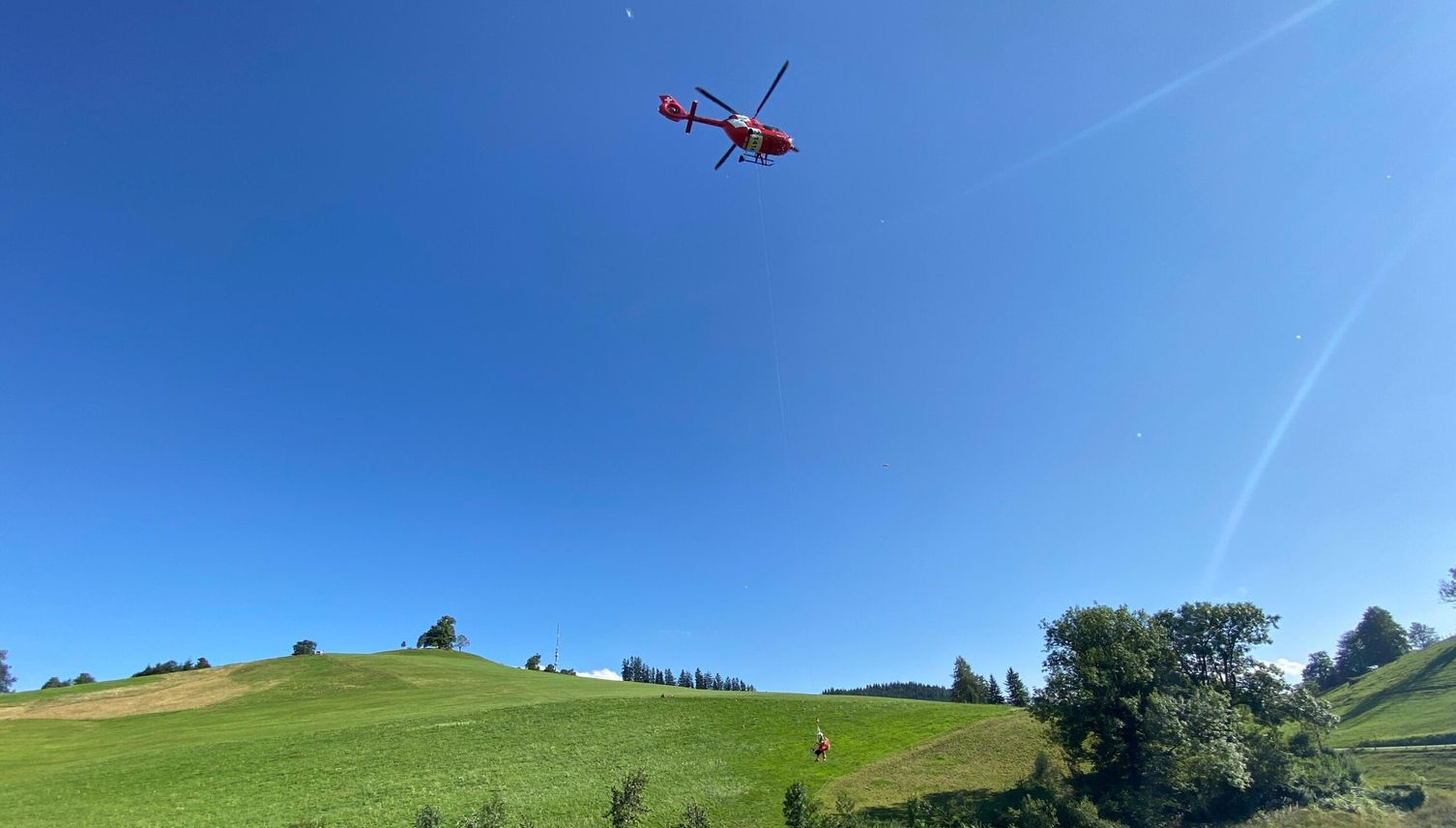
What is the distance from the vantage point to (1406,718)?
1973 inches

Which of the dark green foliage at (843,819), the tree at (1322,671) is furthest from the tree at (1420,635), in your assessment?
the dark green foliage at (843,819)

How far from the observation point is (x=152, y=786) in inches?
1505

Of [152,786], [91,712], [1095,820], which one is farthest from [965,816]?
[91,712]

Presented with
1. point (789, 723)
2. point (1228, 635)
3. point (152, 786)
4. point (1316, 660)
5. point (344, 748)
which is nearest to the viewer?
point (152, 786)

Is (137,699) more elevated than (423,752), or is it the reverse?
(137,699)

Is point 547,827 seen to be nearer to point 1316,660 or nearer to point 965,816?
point 965,816

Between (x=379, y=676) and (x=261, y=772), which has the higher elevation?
(x=379, y=676)

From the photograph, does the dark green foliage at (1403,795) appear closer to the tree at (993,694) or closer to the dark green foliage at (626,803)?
the dark green foliage at (626,803)

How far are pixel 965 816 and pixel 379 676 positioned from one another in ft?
286

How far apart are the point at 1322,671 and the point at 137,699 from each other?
636ft

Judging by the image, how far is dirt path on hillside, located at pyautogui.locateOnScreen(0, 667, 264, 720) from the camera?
6881cm

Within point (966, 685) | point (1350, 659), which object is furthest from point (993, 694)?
point (1350, 659)

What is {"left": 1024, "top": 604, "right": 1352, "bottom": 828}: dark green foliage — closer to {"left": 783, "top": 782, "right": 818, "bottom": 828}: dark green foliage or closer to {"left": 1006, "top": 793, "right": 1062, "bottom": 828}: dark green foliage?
{"left": 1006, "top": 793, "right": 1062, "bottom": 828}: dark green foliage

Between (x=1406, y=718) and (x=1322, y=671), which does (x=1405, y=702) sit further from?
(x=1322, y=671)
